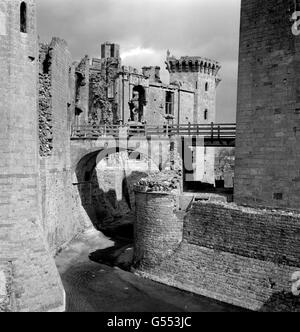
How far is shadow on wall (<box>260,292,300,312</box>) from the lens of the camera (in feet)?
35.3

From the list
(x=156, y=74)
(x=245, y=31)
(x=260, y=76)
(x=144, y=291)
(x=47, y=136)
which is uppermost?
(x=156, y=74)

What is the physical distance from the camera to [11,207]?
11.3 meters

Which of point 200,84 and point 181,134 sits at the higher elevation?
point 200,84

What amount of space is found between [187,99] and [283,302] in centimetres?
2707

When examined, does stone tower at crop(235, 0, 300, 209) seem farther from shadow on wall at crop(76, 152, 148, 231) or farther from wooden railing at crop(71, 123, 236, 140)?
shadow on wall at crop(76, 152, 148, 231)

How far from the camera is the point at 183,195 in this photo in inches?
613

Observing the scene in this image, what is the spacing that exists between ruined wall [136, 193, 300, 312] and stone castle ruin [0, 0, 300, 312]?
0.03 m

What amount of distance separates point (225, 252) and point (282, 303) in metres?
2.43

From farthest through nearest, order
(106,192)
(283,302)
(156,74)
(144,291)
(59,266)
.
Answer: (156,74)
(106,192)
(59,266)
(144,291)
(283,302)

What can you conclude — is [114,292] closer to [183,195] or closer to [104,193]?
[183,195]

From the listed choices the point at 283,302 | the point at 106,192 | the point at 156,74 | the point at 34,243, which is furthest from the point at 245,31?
the point at 156,74

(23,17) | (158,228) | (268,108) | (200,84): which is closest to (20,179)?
(23,17)

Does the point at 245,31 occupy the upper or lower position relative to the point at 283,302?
upper

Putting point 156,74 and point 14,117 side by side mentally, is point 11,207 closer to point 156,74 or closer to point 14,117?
point 14,117
